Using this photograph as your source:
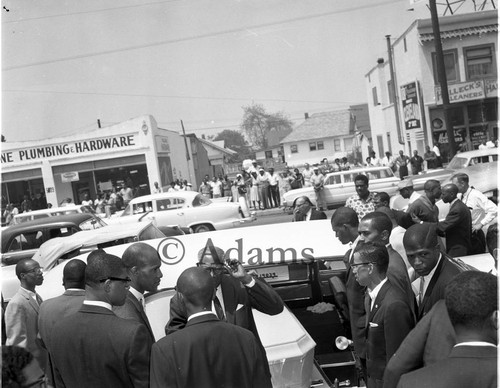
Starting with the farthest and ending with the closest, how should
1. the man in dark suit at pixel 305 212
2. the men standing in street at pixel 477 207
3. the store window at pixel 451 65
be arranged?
the store window at pixel 451 65, the man in dark suit at pixel 305 212, the men standing in street at pixel 477 207

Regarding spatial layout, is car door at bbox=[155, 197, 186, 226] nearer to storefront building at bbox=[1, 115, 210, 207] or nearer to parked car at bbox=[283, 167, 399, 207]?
parked car at bbox=[283, 167, 399, 207]

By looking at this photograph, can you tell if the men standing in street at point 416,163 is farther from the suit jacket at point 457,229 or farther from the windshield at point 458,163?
the suit jacket at point 457,229

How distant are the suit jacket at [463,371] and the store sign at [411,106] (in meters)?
28.1

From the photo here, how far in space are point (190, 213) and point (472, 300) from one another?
15.1 metres

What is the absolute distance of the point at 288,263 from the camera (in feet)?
17.9

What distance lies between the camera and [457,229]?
6930 millimetres

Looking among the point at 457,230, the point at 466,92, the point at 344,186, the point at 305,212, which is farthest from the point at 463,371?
the point at 466,92

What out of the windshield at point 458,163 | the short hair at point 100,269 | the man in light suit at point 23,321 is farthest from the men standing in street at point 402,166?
the short hair at point 100,269

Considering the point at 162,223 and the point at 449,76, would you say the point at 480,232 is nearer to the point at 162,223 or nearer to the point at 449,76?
the point at 162,223

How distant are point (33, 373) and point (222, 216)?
1475 centimetres

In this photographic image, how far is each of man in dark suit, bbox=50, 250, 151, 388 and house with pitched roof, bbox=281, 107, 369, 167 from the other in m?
65.1

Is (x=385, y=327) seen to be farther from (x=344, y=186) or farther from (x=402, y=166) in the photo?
(x=402, y=166)

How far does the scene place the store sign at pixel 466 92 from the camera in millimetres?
28391

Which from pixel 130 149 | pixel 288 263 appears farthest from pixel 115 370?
pixel 130 149
